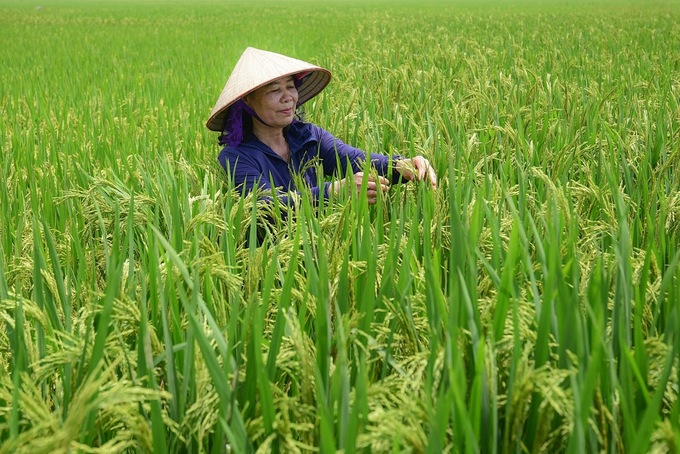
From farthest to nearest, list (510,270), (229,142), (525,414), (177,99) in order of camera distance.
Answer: (177,99) < (229,142) < (510,270) < (525,414)

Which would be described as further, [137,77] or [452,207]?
[137,77]

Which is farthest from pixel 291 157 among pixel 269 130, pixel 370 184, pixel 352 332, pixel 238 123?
pixel 352 332

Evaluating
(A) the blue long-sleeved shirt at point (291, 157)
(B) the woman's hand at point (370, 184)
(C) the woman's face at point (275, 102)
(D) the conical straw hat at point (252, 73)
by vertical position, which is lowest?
(A) the blue long-sleeved shirt at point (291, 157)

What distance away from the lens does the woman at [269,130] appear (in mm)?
2490

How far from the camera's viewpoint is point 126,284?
137cm

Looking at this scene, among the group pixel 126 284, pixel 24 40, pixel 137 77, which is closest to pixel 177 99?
pixel 137 77

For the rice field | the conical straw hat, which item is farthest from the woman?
the rice field

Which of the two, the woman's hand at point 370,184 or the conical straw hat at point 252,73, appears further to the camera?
the conical straw hat at point 252,73

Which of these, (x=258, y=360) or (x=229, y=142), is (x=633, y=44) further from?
(x=258, y=360)

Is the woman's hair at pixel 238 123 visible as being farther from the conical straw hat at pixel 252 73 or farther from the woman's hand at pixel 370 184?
the woman's hand at pixel 370 184

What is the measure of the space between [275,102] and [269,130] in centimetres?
17

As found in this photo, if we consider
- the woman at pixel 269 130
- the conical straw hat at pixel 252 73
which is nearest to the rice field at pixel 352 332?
the woman at pixel 269 130

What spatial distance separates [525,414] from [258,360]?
1.12 feet

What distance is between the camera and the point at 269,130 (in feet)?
8.90
